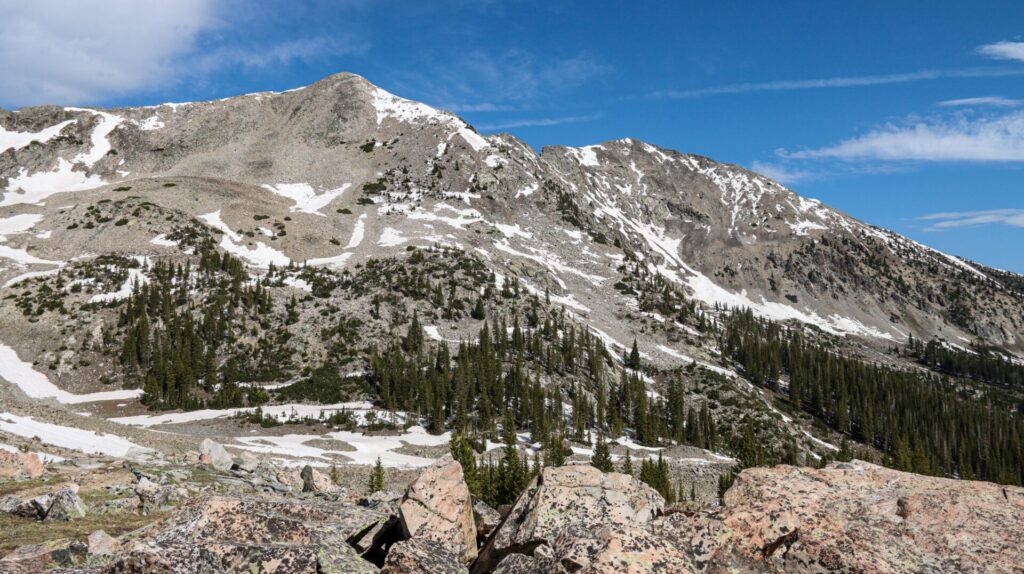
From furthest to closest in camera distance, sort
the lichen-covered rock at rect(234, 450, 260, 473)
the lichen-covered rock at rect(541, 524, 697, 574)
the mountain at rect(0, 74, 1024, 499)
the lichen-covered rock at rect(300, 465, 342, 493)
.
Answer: the mountain at rect(0, 74, 1024, 499)
the lichen-covered rock at rect(234, 450, 260, 473)
the lichen-covered rock at rect(300, 465, 342, 493)
the lichen-covered rock at rect(541, 524, 697, 574)

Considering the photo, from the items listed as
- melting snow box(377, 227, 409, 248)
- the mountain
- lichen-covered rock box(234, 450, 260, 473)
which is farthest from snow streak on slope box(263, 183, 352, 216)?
lichen-covered rock box(234, 450, 260, 473)

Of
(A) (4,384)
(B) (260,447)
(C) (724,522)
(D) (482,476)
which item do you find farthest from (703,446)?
(A) (4,384)

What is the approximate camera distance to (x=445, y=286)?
383 ft

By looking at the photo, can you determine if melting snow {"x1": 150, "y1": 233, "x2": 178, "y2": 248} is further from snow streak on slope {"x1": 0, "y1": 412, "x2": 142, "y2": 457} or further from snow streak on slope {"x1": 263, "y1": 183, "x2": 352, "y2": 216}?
snow streak on slope {"x1": 0, "y1": 412, "x2": 142, "y2": 457}

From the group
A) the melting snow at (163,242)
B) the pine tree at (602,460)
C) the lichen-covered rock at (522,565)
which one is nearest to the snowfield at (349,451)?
the pine tree at (602,460)

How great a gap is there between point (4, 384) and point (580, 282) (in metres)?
115

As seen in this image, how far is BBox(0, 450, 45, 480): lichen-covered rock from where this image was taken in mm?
21406

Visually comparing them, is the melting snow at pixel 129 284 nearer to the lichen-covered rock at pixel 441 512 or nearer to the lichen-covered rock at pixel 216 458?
the lichen-covered rock at pixel 216 458

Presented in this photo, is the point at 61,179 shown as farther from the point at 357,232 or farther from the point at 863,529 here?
the point at 863,529

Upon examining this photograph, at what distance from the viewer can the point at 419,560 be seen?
883 centimetres

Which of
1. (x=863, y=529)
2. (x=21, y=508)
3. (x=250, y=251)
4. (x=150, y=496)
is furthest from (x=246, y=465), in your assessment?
(x=250, y=251)

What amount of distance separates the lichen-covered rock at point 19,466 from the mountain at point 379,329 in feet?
39.0

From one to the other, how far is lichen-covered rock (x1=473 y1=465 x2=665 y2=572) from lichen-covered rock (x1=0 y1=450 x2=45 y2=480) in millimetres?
21675

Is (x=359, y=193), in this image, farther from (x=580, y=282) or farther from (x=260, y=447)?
(x=260, y=447)
